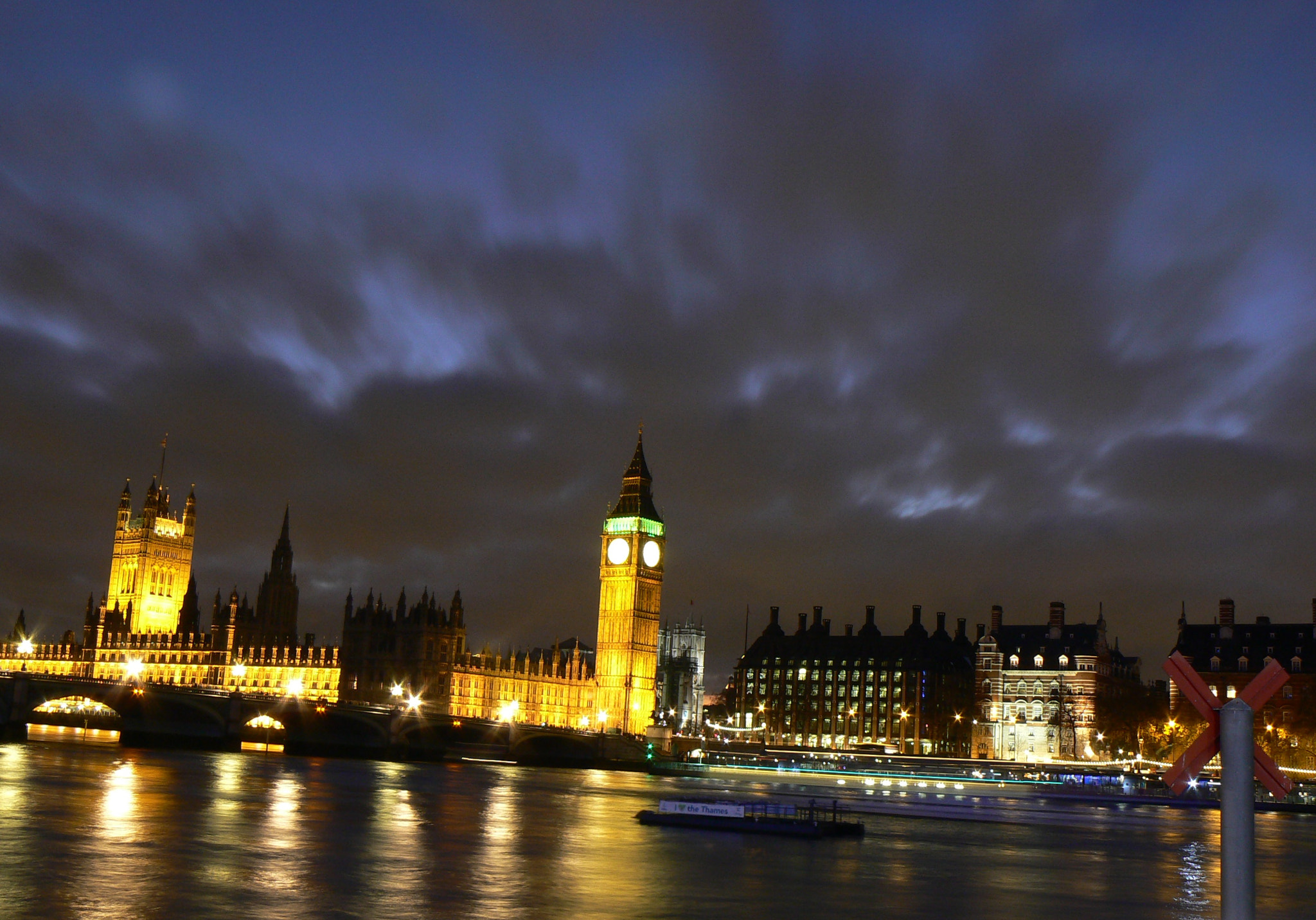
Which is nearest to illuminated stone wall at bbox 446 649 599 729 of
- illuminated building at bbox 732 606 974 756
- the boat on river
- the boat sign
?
illuminated building at bbox 732 606 974 756

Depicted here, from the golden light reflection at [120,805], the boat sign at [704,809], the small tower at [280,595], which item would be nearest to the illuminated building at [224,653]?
the small tower at [280,595]

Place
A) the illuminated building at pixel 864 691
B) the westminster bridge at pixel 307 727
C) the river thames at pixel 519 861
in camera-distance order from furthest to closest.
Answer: the illuminated building at pixel 864 691 → the westminster bridge at pixel 307 727 → the river thames at pixel 519 861

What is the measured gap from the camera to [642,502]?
584ft

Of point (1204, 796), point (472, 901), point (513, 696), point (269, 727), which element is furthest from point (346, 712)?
point (472, 901)

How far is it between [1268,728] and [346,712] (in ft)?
274

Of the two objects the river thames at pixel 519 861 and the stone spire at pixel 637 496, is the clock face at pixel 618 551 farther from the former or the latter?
the river thames at pixel 519 861

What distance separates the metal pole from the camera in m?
8.96

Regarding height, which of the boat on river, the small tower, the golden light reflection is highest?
the small tower

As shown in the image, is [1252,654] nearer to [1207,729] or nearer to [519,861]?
[519,861]

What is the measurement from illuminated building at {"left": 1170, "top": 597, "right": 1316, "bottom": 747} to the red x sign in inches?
5119

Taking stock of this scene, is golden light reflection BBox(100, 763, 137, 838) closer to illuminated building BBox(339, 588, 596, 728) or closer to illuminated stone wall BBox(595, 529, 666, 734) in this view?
illuminated building BBox(339, 588, 596, 728)

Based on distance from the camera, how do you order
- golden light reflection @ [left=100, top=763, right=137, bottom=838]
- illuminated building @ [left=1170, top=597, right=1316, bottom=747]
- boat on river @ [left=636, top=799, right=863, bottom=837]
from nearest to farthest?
golden light reflection @ [left=100, top=763, right=137, bottom=838], boat on river @ [left=636, top=799, right=863, bottom=837], illuminated building @ [left=1170, top=597, right=1316, bottom=747]

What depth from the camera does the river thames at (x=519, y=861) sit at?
27469 millimetres

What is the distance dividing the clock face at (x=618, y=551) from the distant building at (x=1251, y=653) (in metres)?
68.8
